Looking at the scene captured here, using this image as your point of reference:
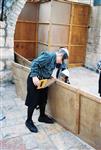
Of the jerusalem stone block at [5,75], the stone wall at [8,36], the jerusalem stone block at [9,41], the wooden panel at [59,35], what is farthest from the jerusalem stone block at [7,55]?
the wooden panel at [59,35]

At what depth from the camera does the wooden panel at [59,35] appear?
8.34 meters

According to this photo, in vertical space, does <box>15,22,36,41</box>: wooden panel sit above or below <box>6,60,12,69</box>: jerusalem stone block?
above

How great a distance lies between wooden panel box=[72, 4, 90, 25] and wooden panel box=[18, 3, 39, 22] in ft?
4.58

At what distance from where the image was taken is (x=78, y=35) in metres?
8.90

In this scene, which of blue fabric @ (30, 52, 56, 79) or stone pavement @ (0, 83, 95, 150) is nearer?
stone pavement @ (0, 83, 95, 150)

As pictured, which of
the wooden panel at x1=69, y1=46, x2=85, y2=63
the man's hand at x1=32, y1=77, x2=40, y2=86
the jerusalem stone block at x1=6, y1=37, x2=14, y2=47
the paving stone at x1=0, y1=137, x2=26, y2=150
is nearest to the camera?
the paving stone at x1=0, y1=137, x2=26, y2=150

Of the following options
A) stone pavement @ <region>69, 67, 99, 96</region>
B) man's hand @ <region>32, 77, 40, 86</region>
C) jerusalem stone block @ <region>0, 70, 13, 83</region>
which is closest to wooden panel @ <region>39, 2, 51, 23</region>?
stone pavement @ <region>69, 67, 99, 96</region>

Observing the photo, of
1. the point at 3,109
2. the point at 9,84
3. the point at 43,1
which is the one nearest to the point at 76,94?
the point at 3,109

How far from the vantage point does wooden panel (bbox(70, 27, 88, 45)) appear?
345 inches

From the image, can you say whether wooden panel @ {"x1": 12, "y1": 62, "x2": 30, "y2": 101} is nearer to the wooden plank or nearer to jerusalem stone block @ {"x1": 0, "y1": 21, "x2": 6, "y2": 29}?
the wooden plank

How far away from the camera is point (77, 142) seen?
3.54m

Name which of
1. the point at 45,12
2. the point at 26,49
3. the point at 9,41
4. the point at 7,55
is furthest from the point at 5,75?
the point at 45,12

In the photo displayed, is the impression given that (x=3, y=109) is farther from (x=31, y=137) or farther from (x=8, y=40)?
(x=8, y=40)

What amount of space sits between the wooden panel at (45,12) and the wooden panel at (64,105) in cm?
468
